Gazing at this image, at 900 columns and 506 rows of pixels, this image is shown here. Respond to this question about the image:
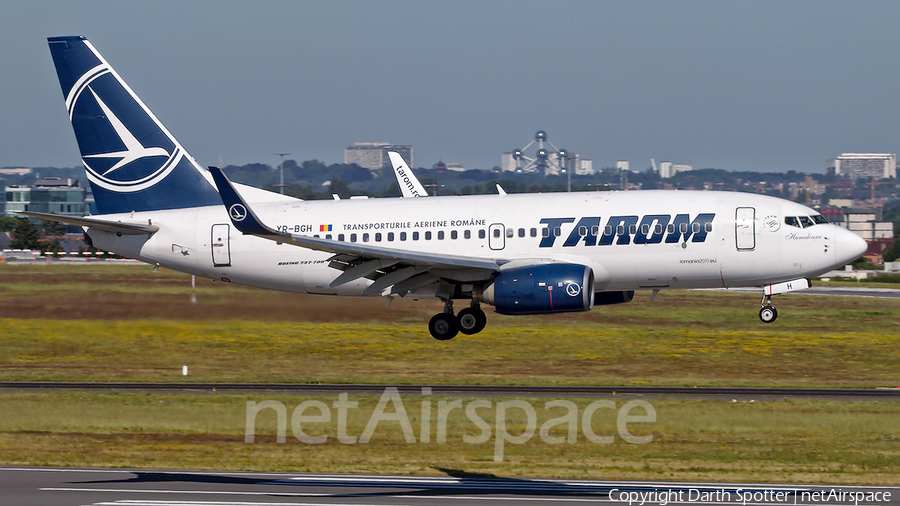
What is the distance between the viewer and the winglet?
97.3ft

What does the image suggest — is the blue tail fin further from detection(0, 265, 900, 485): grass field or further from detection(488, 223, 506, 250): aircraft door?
detection(488, 223, 506, 250): aircraft door

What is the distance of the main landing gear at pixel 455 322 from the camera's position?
34969 mm

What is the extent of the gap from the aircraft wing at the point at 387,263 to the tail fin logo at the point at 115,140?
811cm

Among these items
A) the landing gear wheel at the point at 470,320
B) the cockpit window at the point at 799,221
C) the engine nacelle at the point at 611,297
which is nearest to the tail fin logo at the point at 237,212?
the landing gear wheel at the point at 470,320

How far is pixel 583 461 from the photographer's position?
33.6 m

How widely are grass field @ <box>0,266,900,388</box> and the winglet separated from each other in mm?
10819

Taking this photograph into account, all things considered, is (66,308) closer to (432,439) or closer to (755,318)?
(432,439)

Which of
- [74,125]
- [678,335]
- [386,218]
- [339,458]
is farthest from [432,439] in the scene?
[678,335]

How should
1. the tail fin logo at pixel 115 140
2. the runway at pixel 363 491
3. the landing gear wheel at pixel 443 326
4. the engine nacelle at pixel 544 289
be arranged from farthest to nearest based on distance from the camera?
the tail fin logo at pixel 115 140
the landing gear wheel at pixel 443 326
the engine nacelle at pixel 544 289
the runway at pixel 363 491

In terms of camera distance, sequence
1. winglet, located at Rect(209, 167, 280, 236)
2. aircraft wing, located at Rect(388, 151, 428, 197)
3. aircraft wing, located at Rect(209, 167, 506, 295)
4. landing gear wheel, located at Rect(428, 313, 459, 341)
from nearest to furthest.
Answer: winglet, located at Rect(209, 167, 280, 236)
aircraft wing, located at Rect(209, 167, 506, 295)
landing gear wheel, located at Rect(428, 313, 459, 341)
aircraft wing, located at Rect(388, 151, 428, 197)

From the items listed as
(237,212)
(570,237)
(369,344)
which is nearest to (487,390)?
(369,344)

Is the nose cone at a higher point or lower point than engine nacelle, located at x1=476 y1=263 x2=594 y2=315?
higher

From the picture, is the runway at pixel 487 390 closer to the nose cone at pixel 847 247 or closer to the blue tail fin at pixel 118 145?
the blue tail fin at pixel 118 145

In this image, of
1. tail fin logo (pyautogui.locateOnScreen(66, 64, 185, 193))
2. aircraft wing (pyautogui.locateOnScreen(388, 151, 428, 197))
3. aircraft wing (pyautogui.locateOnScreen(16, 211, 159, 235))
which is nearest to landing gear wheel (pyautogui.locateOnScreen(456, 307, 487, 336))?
aircraft wing (pyautogui.locateOnScreen(16, 211, 159, 235))
